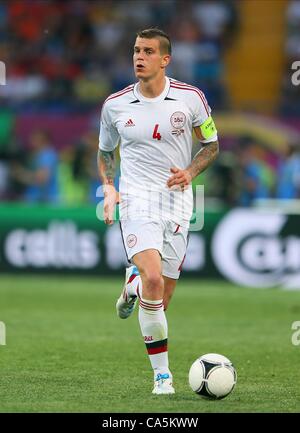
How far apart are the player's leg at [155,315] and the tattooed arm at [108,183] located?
0.39 metres

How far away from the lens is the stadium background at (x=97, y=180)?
12422mm

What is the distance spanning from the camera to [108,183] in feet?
26.7

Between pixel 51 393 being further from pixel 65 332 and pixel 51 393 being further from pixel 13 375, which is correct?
pixel 65 332

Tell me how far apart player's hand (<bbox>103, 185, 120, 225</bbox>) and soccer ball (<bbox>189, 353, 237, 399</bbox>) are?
122 centimetres

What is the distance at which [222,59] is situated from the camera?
74.2 ft

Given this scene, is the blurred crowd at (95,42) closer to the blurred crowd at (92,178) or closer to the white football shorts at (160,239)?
the blurred crowd at (92,178)

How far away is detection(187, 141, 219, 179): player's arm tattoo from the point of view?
789 cm

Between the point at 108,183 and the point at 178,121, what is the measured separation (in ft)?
2.39

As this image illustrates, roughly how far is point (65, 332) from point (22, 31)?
42.7ft

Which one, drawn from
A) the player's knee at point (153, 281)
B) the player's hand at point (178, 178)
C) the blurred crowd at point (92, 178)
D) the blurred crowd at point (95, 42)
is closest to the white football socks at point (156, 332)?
the player's knee at point (153, 281)

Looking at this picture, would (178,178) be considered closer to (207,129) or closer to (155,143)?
(155,143)

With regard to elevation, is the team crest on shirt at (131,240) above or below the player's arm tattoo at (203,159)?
below

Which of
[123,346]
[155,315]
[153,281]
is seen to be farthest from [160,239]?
[123,346]
